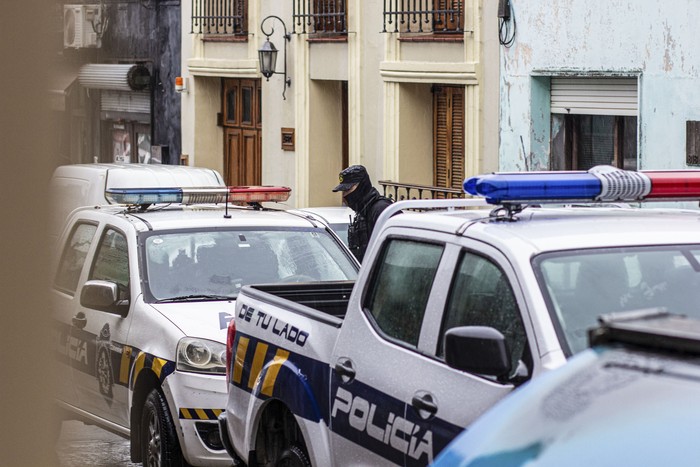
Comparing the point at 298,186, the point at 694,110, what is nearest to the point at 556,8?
the point at 694,110

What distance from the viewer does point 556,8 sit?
54.6 feet

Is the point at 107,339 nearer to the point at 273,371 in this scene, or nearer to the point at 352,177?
the point at 273,371

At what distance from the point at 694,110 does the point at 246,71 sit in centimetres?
1162

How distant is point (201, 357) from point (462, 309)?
10.8 feet

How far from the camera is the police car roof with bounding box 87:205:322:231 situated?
8961 mm

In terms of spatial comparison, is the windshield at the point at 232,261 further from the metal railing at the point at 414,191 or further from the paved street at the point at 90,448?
the metal railing at the point at 414,191

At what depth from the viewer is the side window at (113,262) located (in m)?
8.77

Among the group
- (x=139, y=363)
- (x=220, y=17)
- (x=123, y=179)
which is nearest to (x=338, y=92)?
(x=220, y=17)

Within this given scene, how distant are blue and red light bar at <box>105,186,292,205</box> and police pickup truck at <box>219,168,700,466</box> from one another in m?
3.41

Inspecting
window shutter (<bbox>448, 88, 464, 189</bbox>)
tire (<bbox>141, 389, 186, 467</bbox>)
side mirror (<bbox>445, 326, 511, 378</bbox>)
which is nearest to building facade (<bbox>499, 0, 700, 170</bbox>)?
window shutter (<bbox>448, 88, 464, 189</bbox>)

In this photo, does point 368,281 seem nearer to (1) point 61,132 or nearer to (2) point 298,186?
(1) point 61,132

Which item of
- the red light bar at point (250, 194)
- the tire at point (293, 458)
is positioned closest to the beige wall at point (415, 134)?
the red light bar at point (250, 194)

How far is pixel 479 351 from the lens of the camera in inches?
157

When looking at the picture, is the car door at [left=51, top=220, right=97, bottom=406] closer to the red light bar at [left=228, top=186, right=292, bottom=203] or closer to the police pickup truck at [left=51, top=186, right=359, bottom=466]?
the police pickup truck at [left=51, top=186, right=359, bottom=466]
